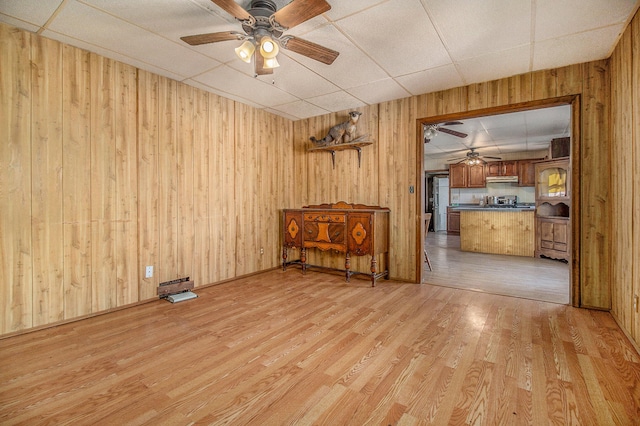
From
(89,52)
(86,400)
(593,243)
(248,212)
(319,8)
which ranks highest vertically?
(89,52)

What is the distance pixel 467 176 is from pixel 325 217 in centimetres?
664

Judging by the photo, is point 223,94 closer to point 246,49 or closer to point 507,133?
point 246,49

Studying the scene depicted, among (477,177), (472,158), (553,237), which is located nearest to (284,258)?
(553,237)

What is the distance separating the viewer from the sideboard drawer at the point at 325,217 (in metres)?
3.95

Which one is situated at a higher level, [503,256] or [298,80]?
[298,80]

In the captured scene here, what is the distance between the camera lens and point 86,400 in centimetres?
158

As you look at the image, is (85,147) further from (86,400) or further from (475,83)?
(475,83)

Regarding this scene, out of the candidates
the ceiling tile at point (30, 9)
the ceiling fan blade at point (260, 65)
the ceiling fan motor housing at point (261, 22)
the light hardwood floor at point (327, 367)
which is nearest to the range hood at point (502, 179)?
the light hardwood floor at point (327, 367)

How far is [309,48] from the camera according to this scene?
7.29 feet

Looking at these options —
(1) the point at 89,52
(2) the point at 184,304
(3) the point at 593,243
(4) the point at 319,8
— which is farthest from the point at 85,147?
(3) the point at 593,243

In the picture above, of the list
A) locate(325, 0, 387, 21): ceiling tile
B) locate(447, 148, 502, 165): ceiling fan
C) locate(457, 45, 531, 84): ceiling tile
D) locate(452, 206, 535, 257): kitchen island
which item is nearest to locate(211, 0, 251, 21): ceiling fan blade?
locate(325, 0, 387, 21): ceiling tile

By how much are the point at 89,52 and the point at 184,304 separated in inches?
104

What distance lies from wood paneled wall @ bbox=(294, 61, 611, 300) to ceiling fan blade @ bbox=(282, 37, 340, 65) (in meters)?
1.97

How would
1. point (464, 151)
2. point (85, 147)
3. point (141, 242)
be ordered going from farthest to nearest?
point (464, 151)
point (141, 242)
point (85, 147)
